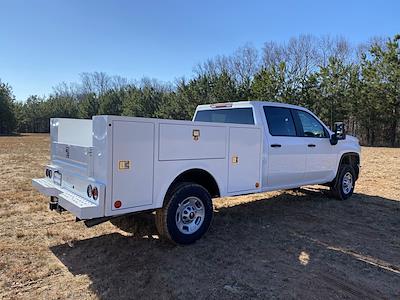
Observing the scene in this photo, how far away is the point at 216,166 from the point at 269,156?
135cm

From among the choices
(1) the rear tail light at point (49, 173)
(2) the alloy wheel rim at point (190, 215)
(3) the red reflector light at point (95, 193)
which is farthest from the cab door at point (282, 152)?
(1) the rear tail light at point (49, 173)

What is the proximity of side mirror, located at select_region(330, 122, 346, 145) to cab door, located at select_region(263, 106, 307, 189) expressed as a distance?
1.06 metres

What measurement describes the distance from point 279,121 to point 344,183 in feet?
9.22

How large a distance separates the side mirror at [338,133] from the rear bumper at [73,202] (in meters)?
5.43

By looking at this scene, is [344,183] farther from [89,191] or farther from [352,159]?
[89,191]

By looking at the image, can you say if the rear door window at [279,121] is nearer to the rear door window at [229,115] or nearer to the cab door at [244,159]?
the rear door window at [229,115]

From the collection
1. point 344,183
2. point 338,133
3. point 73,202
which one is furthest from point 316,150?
point 73,202

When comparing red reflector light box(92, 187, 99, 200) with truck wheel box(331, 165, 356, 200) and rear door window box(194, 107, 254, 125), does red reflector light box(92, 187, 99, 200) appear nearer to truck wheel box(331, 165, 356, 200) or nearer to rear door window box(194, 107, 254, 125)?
rear door window box(194, 107, 254, 125)

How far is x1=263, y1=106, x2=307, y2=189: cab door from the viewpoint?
614 centimetres

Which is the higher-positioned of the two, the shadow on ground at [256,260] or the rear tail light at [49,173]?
the rear tail light at [49,173]

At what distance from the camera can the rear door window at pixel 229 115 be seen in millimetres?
6266

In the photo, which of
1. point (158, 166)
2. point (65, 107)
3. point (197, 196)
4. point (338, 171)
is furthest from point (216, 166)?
point (65, 107)

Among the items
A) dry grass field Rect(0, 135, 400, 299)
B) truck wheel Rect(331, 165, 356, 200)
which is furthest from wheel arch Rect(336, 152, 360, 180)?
Result: dry grass field Rect(0, 135, 400, 299)

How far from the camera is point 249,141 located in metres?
5.63
